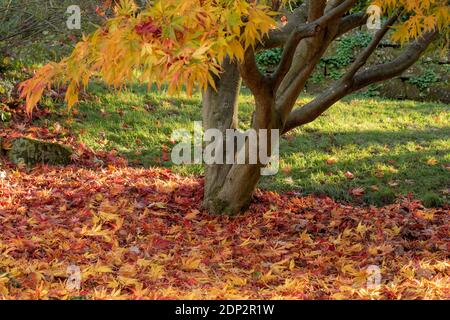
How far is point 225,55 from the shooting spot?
4.25m

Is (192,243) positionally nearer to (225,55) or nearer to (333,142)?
(225,55)

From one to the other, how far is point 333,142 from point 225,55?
15.3 feet

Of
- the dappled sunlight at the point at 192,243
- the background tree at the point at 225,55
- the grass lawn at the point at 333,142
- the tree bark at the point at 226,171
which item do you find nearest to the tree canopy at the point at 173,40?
the background tree at the point at 225,55

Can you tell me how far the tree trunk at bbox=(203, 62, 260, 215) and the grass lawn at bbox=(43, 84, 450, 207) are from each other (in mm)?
1306

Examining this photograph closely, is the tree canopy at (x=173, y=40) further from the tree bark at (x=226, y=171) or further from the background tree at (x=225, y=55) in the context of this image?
the tree bark at (x=226, y=171)

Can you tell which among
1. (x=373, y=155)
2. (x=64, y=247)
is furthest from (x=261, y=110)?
(x=373, y=155)

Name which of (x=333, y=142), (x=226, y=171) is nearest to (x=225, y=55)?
(x=226, y=171)

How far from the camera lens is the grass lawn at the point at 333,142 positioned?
283 inches

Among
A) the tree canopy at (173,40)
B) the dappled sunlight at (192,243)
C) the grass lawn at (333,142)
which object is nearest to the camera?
the tree canopy at (173,40)

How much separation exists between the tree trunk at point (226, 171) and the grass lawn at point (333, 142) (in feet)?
4.28

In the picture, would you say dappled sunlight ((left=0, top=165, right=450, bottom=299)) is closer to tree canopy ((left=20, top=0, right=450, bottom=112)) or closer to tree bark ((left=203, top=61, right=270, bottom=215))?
tree bark ((left=203, top=61, right=270, bottom=215))

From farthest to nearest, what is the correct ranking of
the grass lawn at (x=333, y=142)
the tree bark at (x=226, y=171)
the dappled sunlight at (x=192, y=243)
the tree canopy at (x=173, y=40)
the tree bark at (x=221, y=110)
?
1. the grass lawn at (x=333, y=142)
2. the tree bark at (x=221, y=110)
3. the tree bark at (x=226, y=171)
4. the dappled sunlight at (x=192, y=243)
5. the tree canopy at (x=173, y=40)
